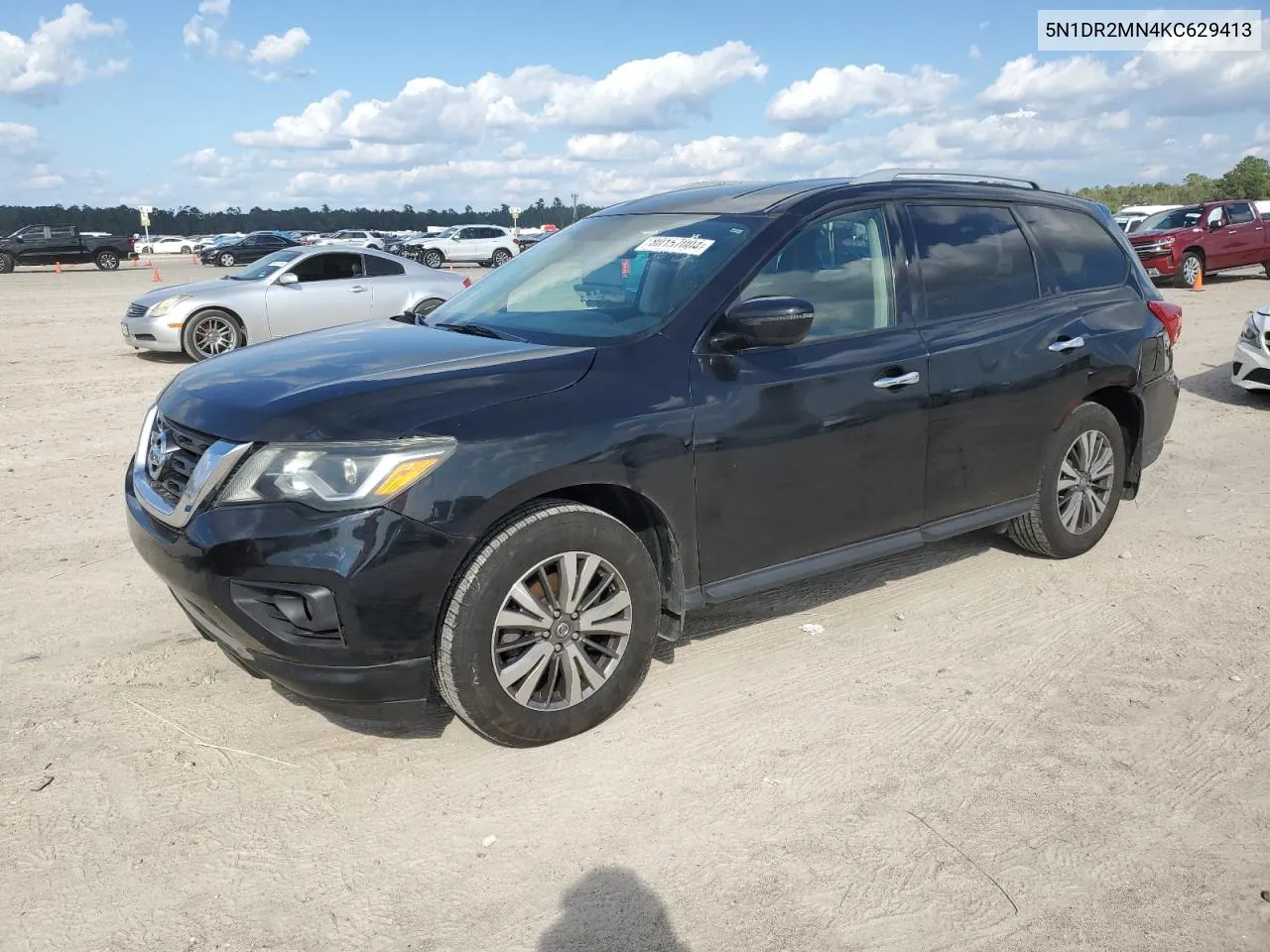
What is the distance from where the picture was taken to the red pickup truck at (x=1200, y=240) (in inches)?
875

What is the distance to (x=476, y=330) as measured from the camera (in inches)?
168

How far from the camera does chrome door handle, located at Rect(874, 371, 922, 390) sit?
4230 millimetres

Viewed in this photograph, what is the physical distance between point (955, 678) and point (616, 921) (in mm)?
1958

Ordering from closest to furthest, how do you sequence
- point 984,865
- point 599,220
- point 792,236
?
1. point 984,865
2. point 792,236
3. point 599,220

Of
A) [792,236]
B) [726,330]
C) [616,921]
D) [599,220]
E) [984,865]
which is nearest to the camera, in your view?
[616,921]

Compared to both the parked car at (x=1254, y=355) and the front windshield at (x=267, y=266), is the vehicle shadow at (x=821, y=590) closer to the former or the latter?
the parked car at (x=1254, y=355)

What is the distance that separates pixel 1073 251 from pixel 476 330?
3.11 meters

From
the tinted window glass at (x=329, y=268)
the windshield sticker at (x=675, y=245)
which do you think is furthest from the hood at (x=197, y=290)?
the windshield sticker at (x=675, y=245)

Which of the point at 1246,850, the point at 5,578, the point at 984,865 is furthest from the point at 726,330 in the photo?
the point at 5,578

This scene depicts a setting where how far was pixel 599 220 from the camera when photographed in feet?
16.0

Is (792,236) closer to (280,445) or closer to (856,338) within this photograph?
(856,338)

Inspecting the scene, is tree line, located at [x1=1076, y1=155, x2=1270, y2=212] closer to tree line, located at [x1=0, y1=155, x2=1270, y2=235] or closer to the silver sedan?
tree line, located at [x1=0, y1=155, x2=1270, y2=235]

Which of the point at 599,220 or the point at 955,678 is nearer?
the point at 955,678

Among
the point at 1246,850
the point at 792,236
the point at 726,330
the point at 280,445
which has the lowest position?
the point at 1246,850
